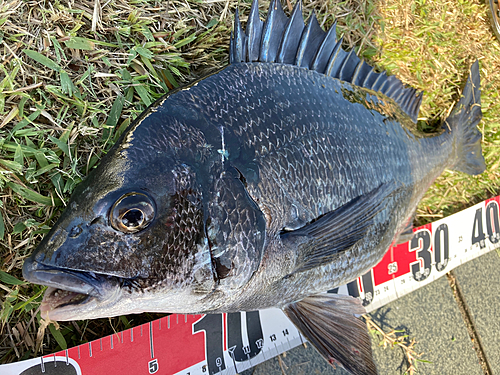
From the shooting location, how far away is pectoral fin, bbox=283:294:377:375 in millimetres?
1486

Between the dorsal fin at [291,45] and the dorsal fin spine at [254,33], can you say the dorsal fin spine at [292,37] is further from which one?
the dorsal fin spine at [254,33]

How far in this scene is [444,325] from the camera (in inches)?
96.0

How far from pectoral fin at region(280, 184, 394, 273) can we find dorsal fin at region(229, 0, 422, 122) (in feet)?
2.17

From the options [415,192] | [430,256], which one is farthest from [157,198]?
[430,256]

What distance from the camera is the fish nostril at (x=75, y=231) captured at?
3.23 feet

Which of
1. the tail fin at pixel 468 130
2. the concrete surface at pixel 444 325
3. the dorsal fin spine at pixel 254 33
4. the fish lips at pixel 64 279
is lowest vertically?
the concrete surface at pixel 444 325

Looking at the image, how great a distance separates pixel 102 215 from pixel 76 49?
0.99 meters

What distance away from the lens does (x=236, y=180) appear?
3.82ft

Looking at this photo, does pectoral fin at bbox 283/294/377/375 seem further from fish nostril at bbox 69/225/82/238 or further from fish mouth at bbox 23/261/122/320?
fish nostril at bbox 69/225/82/238

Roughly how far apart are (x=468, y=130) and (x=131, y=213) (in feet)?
7.72

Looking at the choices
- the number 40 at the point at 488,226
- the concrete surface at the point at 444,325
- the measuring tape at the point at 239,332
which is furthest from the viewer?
the number 40 at the point at 488,226

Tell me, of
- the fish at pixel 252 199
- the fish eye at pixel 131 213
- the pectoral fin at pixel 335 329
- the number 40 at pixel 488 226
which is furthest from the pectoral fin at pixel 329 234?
the number 40 at pixel 488 226

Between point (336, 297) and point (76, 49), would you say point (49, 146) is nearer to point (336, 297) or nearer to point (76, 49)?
A: point (76, 49)

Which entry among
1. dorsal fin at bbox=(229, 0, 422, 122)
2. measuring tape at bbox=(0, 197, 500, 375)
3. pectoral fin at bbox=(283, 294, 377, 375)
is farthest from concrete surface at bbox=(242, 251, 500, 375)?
dorsal fin at bbox=(229, 0, 422, 122)
